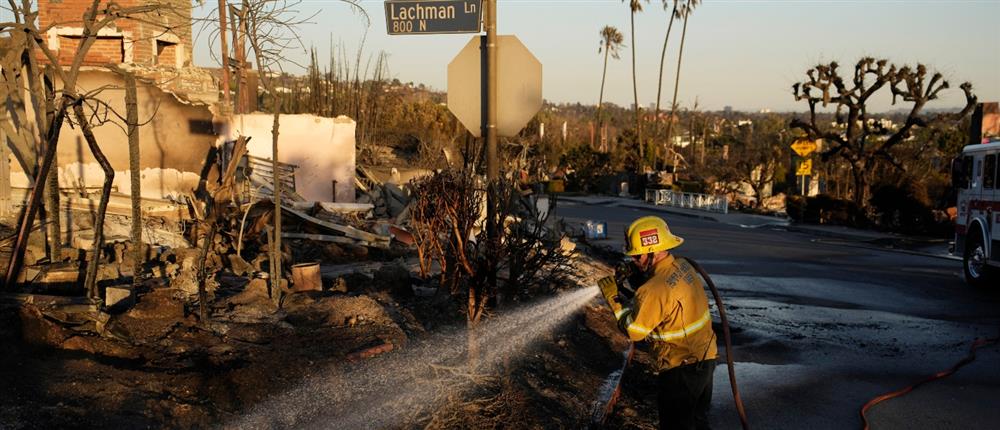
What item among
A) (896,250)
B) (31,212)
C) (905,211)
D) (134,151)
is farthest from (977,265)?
(905,211)

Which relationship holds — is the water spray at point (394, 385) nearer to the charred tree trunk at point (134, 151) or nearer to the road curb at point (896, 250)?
the charred tree trunk at point (134, 151)

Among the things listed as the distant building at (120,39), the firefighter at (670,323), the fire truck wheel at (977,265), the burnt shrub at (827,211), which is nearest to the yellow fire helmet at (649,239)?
the firefighter at (670,323)

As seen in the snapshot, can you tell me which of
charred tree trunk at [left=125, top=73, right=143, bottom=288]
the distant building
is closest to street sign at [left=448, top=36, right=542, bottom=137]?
charred tree trunk at [left=125, top=73, right=143, bottom=288]

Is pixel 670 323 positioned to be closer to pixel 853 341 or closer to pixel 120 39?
pixel 853 341

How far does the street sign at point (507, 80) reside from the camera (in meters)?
7.88

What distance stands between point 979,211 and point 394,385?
39.0ft

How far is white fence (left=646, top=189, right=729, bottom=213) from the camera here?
129 feet

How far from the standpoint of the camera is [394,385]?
247 inches

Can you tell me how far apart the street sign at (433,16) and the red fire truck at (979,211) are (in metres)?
9.84

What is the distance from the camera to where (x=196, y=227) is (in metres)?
13.5

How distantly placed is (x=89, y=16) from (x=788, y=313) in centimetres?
890

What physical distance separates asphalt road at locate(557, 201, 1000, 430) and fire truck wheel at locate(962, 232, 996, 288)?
→ 228mm

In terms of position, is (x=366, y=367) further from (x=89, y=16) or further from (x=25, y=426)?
(x=89, y=16)

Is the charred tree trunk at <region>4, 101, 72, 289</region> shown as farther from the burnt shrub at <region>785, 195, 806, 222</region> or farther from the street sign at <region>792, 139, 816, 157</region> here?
the burnt shrub at <region>785, 195, 806, 222</region>
